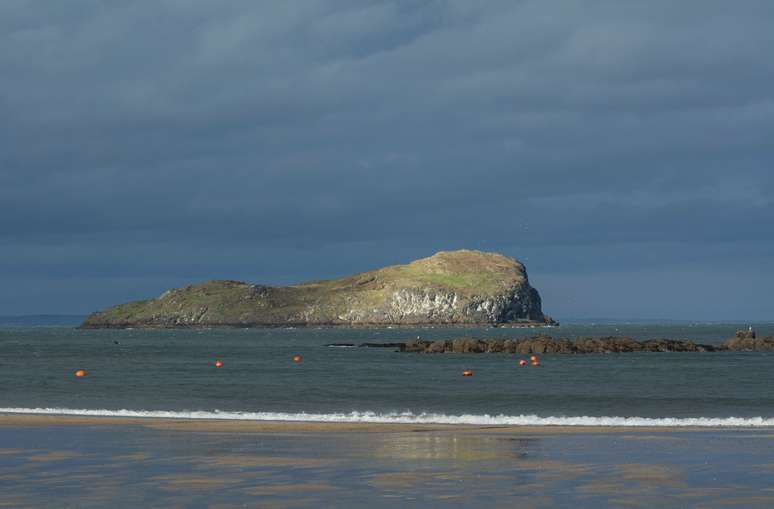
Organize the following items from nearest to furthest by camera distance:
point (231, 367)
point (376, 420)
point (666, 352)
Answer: point (376, 420) < point (231, 367) < point (666, 352)

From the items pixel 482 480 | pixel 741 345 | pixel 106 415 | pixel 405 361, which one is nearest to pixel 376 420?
pixel 106 415

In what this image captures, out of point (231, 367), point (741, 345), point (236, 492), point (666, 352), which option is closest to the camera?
point (236, 492)

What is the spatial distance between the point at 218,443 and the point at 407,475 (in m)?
10.0

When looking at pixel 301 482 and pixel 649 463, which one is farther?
pixel 649 463

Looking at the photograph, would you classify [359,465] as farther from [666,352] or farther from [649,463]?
[666,352]

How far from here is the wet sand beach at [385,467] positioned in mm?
21016

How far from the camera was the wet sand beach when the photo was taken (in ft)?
68.9

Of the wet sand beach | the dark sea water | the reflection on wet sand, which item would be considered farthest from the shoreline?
the dark sea water

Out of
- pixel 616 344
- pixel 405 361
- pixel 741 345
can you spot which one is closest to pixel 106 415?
pixel 405 361

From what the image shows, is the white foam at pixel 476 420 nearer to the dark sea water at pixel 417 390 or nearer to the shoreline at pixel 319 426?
the dark sea water at pixel 417 390

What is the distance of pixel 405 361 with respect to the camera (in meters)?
133

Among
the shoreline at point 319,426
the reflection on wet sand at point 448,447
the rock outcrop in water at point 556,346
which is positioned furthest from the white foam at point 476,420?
the rock outcrop in water at point 556,346

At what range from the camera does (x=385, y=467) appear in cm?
2595

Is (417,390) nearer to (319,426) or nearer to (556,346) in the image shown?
(319,426)
